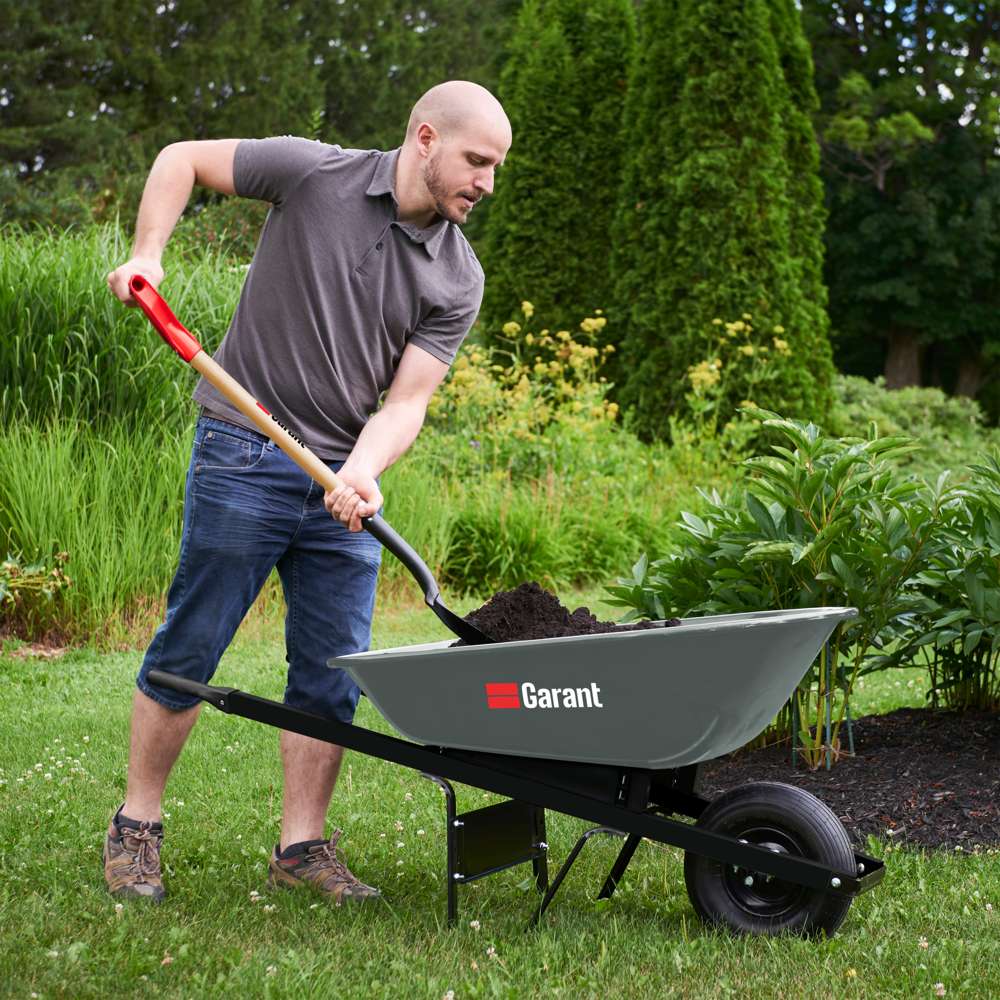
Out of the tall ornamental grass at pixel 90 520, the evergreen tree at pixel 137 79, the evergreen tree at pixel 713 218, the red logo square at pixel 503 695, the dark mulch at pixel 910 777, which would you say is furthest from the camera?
the evergreen tree at pixel 137 79

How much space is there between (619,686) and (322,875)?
A: 38.0 inches

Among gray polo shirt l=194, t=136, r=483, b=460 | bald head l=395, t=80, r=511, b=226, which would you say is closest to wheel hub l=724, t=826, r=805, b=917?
gray polo shirt l=194, t=136, r=483, b=460

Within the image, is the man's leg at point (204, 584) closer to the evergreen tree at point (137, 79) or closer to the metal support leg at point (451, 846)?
the metal support leg at point (451, 846)

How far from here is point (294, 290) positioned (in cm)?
279

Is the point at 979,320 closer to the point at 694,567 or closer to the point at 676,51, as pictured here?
the point at 676,51

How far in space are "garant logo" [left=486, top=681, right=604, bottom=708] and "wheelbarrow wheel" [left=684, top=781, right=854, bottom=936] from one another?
0.40 metres

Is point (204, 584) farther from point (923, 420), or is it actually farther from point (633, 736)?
point (923, 420)

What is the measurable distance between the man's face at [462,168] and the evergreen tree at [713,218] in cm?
777

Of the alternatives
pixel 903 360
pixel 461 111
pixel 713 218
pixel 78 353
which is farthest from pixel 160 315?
pixel 903 360

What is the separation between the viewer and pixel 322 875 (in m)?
2.90

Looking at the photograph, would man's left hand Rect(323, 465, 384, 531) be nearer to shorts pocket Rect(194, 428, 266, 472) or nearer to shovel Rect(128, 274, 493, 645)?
shovel Rect(128, 274, 493, 645)

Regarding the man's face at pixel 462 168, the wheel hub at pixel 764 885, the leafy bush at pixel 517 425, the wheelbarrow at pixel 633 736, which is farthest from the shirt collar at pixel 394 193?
the leafy bush at pixel 517 425

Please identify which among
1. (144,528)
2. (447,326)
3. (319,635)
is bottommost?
(144,528)

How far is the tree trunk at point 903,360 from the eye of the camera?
22.2m
